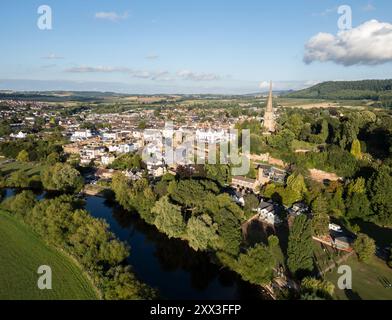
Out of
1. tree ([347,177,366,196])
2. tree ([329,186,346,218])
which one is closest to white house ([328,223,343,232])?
tree ([329,186,346,218])

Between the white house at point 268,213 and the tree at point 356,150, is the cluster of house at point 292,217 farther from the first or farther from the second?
the tree at point 356,150

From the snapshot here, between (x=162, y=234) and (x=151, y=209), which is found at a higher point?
(x=151, y=209)

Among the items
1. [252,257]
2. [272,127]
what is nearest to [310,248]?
[252,257]

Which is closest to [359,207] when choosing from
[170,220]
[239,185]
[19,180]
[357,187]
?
[357,187]

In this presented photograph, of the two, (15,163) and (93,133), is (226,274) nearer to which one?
(15,163)

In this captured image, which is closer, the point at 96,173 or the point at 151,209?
the point at 151,209

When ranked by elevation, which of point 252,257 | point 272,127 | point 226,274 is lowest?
A: point 226,274
